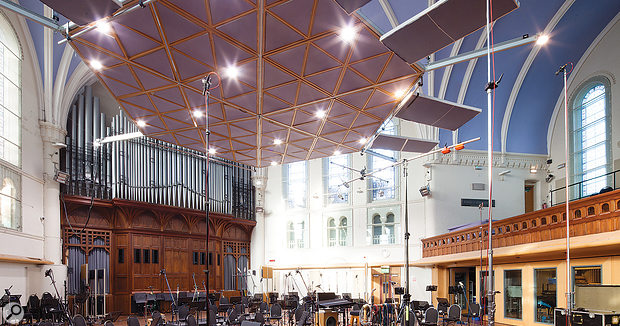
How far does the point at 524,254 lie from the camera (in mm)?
11305

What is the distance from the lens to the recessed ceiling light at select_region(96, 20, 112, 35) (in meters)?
6.60

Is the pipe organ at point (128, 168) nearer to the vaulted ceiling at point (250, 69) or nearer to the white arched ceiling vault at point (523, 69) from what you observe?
the vaulted ceiling at point (250, 69)

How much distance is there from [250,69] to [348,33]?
6.67 feet

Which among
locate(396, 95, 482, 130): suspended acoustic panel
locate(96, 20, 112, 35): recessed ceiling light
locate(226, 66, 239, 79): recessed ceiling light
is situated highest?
locate(96, 20, 112, 35): recessed ceiling light

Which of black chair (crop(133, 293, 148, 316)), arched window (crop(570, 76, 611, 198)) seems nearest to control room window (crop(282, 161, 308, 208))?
black chair (crop(133, 293, 148, 316))

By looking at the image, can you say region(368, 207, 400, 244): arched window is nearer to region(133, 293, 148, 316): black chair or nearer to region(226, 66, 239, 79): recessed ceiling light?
region(133, 293, 148, 316): black chair

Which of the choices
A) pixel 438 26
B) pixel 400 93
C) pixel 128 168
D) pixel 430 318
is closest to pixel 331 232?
pixel 128 168

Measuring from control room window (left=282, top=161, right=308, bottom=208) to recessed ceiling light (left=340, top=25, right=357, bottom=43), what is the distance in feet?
54.9

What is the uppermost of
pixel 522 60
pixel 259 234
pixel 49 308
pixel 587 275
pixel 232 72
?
pixel 522 60

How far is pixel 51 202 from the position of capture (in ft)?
49.3

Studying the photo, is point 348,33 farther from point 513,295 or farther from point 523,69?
point 523,69

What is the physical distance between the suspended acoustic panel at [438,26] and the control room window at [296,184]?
16682 mm

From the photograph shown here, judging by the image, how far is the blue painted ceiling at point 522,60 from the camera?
1464 centimetres

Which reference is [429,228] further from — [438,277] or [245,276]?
[245,276]
